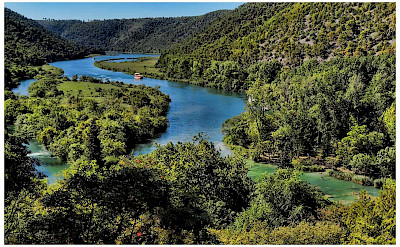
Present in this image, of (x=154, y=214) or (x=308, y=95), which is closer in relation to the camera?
(x=154, y=214)

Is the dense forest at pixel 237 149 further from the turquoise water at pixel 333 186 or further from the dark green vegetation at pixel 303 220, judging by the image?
the turquoise water at pixel 333 186

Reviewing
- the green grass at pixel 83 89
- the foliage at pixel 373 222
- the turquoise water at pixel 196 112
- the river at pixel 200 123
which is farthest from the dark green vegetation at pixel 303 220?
the green grass at pixel 83 89

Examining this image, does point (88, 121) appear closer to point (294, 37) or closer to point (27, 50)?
point (294, 37)

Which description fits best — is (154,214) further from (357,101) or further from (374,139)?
(357,101)

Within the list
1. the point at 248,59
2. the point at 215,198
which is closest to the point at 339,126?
the point at 215,198

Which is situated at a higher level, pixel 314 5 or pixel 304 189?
pixel 314 5

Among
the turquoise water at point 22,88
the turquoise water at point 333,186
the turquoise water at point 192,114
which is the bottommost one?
the turquoise water at point 333,186

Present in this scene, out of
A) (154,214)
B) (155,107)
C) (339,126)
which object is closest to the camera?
(154,214)

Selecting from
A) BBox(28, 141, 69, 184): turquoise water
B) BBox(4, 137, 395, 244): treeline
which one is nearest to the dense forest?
BBox(4, 137, 395, 244): treeline
